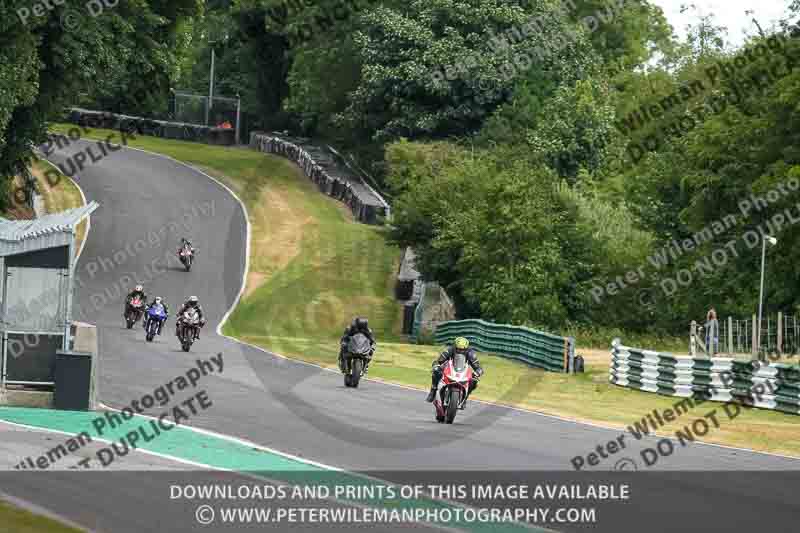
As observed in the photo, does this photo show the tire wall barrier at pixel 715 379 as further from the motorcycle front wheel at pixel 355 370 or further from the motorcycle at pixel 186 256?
the motorcycle at pixel 186 256

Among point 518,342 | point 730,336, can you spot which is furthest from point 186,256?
point 730,336

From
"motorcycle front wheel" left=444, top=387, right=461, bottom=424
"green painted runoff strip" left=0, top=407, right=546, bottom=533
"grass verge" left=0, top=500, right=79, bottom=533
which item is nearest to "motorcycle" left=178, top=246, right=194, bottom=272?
"green painted runoff strip" left=0, top=407, right=546, bottom=533

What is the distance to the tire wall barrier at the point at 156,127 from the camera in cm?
8394

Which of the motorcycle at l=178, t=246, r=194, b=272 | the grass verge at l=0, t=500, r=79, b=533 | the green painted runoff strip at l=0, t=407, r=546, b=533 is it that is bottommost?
the grass verge at l=0, t=500, r=79, b=533

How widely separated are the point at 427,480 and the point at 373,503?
5.33 ft

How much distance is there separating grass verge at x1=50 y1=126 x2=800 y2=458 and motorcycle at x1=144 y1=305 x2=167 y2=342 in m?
3.38

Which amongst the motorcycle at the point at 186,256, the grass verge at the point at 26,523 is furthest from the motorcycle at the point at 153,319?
the grass verge at the point at 26,523

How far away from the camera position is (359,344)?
25.6 meters

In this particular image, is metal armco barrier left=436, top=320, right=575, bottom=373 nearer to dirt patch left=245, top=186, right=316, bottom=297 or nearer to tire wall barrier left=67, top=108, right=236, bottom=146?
dirt patch left=245, top=186, right=316, bottom=297

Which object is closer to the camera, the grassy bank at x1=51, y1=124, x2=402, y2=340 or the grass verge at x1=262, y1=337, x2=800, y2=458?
the grass verge at x1=262, y1=337, x2=800, y2=458

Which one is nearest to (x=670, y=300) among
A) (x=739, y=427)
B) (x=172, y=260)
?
(x=172, y=260)

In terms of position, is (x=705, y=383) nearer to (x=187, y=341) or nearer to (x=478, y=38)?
(x=187, y=341)

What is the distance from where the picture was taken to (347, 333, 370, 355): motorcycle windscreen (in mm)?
25578

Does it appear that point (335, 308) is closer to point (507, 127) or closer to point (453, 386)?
point (507, 127)
